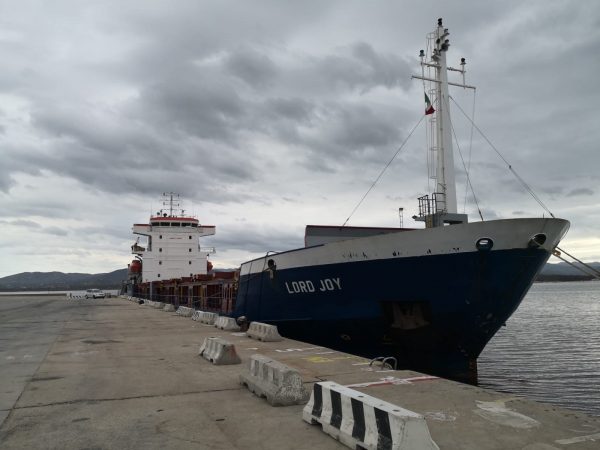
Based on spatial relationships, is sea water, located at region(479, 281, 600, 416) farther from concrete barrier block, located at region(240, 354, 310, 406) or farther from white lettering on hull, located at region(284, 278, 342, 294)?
concrete barrier block, located at region(240, 354, 310, 406)

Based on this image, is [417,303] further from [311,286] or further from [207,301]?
[207,301]

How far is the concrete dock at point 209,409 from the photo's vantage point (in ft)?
16.3

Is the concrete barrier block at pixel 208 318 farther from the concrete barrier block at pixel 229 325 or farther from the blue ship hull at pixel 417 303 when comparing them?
the blue ship hull at pixel 417 303

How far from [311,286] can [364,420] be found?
8.17m

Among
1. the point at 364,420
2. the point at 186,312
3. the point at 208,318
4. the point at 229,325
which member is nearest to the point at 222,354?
the point at 364,420

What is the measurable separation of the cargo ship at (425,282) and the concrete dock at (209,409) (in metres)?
1.74

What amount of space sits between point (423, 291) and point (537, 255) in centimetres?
245

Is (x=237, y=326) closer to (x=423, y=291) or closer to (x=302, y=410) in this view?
(x=423, y=291)

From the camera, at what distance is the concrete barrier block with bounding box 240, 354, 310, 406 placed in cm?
631

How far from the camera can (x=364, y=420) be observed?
4.60m

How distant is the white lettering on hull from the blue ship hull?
0.03 m

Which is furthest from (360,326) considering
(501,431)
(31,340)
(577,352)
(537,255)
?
(577,352)

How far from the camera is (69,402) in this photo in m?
6.82

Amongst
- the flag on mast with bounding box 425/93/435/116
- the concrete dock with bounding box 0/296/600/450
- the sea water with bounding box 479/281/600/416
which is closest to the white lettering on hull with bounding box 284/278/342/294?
the concrete dock with bounding box 0/296/600/450
